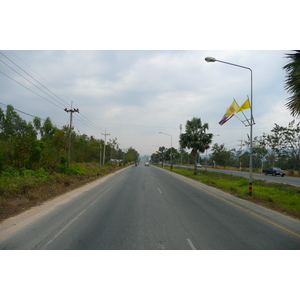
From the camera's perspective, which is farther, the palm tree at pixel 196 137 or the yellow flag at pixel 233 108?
the palm tree at pixel 196 137

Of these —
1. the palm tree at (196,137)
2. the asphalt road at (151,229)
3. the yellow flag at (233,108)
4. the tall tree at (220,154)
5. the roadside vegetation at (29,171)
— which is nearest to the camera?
the asphalt road at (151,229)

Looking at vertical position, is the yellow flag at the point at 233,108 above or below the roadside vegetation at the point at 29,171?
above

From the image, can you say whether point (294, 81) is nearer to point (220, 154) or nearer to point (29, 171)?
point (29, 171)

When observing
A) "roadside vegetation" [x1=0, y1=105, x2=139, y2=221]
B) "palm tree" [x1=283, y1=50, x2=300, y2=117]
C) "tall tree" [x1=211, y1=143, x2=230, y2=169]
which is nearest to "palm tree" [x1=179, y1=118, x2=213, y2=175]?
"roadside vegetation" [x1=0, y1=105, x2=139, y2=221]

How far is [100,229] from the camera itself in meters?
6.60

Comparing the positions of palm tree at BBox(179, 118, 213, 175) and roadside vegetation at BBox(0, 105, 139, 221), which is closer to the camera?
roadside vegetation at BBox(0, 105, 139, 221)

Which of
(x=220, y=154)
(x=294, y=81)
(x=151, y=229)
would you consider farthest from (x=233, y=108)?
(x=220, y=154)

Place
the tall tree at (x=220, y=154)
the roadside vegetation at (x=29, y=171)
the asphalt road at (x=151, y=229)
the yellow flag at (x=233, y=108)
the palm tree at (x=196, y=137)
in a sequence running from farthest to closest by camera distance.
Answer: the tall tree at (x=220, y=154)
the palm tree at (x=196, y=137)
the yellow flag at (x=233, y=108)
the roadside vegetation at (x=29, y=171)
the asphalt road at (x=151, y=229)

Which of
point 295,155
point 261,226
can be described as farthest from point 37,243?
point 295,155

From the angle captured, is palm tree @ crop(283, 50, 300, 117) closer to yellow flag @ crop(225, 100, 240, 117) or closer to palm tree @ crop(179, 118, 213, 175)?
yellow flag @ crop(225, 100, 240, 117)

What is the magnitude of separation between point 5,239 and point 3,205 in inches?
193

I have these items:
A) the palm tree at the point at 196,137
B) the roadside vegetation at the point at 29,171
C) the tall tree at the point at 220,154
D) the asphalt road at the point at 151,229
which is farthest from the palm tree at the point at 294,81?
the tall tree at the point at 220,154

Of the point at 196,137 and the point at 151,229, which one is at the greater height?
the point at 196,137

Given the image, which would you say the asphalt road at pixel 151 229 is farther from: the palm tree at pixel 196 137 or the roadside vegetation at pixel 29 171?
the palm tree at pixel 196 137
